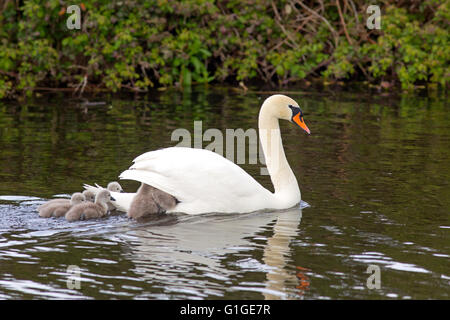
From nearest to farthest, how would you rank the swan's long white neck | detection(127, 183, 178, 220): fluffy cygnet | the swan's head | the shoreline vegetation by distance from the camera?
1. detection(127, 183, 178, 220): fluffy cygnet
2. the swan's long white neck
3. the swan's head
4. the shoreline vegetation

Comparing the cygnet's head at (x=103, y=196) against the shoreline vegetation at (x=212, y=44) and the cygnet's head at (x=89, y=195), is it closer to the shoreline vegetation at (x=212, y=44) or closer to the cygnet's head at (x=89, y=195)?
the cygnet's head at (x=89, y=195)

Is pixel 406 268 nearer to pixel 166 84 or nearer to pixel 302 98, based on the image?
pixel 302 98

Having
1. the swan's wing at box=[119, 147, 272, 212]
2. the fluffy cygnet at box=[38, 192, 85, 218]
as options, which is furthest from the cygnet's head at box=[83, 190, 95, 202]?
the swan's wing at box=[119, 147, 272, 212]

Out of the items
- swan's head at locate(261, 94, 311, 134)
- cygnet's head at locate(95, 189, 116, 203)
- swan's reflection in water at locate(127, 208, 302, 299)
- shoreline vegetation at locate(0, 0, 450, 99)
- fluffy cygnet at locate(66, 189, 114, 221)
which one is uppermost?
shoreline vegetation at locate(0, 0, 450, 99)

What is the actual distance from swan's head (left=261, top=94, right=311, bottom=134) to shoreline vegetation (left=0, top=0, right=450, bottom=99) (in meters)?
8.37

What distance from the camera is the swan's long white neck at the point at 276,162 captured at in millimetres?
9016

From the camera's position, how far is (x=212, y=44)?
19109mm

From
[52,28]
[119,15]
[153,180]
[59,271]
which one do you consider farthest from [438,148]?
[52,28]

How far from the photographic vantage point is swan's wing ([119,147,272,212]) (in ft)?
27.8

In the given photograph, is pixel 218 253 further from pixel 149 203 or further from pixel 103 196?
pixel 103 196

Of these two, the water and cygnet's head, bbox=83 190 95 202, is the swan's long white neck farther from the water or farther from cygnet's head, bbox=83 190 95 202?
cygnet's head, bbox=83 190 95 202

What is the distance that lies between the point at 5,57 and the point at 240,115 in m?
5.10

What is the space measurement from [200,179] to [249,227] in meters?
0.69

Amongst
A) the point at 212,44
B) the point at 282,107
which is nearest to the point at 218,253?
the point at 282,107
